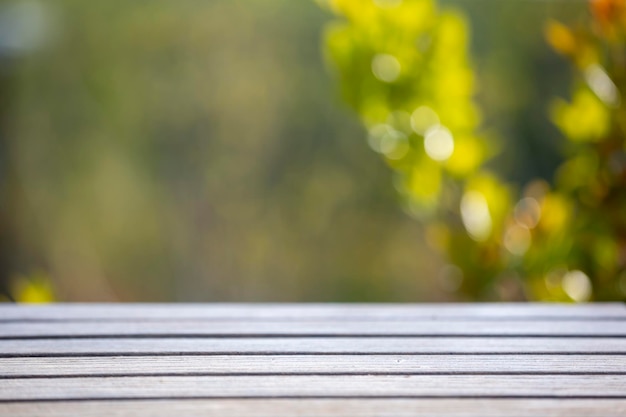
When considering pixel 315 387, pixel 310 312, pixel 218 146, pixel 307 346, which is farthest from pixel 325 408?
pixel 218 146

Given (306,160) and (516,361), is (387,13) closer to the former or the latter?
(516,361)

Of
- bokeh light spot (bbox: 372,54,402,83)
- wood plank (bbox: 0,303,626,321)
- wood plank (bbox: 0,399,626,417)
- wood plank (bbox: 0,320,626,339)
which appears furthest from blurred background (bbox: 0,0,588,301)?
wood plank (bbox: 0,399,626,417)

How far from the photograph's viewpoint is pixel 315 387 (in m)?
0.77

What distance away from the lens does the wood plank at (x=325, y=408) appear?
70cm

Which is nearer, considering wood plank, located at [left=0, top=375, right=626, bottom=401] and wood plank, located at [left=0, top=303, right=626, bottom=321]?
wood plank, located at [left=0, top=375, right=626, bottom=401]

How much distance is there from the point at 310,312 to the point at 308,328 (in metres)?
0.10

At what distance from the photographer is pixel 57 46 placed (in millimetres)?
3369

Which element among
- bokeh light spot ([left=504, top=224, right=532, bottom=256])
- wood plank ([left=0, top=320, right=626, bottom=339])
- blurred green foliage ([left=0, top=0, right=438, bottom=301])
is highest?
wood plank ([left=0, top=320, right=626, bottom=339])

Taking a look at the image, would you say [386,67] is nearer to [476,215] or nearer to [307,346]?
[476,215]

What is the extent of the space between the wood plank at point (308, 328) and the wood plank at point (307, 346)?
25mm

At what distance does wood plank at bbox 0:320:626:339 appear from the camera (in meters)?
0.98

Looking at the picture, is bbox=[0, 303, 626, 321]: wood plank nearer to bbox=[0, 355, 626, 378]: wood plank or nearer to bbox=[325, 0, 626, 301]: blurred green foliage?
bbox=[0, 355, 626, 378]: wood plank

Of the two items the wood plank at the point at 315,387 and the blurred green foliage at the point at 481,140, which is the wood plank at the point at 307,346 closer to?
the wood plank at the point at 315,387

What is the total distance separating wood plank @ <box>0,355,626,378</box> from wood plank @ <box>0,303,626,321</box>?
20cm
